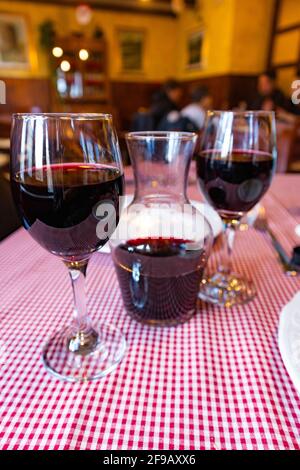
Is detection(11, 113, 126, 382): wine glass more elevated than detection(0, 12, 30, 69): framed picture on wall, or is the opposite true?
detection(0, 12, 30, 69): framed picture on wall

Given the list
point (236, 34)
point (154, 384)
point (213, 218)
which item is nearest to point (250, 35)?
point (236, 34)

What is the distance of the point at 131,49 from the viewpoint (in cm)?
544

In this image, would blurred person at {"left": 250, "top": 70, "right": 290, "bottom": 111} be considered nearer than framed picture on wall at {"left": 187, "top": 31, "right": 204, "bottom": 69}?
Yes

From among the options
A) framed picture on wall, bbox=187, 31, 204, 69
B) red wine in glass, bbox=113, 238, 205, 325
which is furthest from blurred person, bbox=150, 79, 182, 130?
red wine in glass, bbox=113, 238, 205, 325

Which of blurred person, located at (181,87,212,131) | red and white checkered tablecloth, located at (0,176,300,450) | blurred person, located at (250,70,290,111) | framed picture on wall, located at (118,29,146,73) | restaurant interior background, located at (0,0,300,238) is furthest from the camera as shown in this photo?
framed picture on wall, located at (118,29,146,73)

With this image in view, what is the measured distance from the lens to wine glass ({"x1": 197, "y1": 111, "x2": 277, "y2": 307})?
45cm

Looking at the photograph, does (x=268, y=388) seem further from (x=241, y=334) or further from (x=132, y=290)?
(x=132, y=290)

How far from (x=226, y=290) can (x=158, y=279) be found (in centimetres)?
13

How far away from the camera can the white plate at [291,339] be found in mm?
297

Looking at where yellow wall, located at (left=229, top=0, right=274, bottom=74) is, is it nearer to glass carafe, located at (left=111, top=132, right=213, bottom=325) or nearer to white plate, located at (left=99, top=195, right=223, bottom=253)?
white plate, located at (left=99, top=195, right=223, bottom=253)

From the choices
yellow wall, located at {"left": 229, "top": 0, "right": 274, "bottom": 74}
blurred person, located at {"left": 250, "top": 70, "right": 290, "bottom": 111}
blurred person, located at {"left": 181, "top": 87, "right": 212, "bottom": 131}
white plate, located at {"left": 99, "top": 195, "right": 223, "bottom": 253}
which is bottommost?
white plate, located at {"left": 99, "top": 195, "right": 223, "bottom": 253}

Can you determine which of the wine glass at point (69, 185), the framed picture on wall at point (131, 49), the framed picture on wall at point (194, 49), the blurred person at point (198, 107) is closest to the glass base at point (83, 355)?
the wine glass at point (69, 185)

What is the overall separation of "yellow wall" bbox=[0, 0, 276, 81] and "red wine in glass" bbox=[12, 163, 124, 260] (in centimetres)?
442

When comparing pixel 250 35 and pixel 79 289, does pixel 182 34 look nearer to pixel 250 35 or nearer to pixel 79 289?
pixel 250 35
